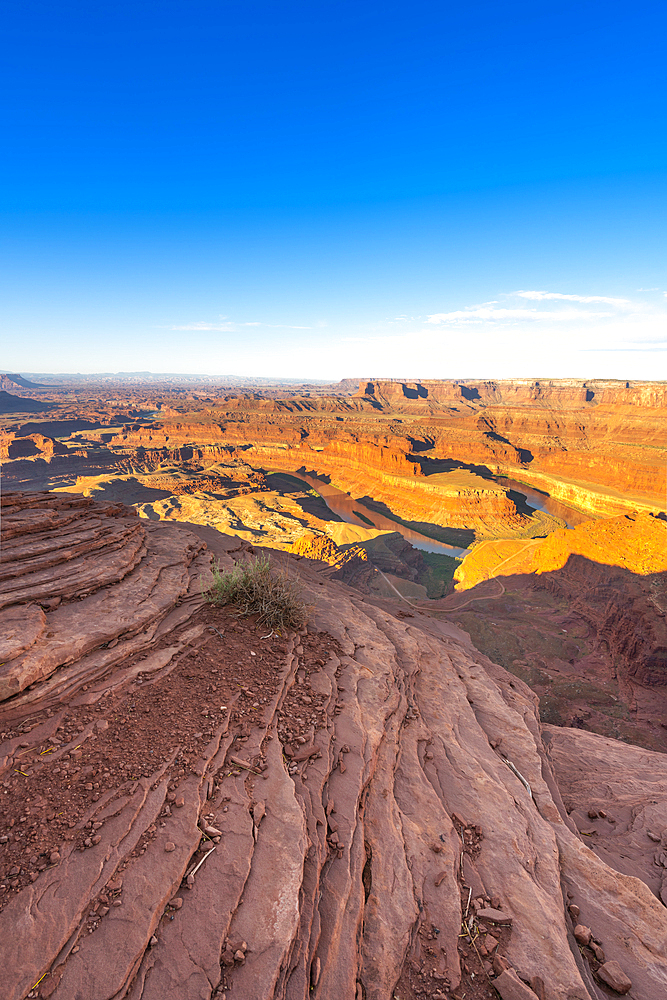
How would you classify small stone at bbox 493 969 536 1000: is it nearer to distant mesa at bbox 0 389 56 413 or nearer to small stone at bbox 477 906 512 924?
small stone at bbox 477 906 512 924

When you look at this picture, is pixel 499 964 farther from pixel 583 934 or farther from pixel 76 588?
pixel 76 588

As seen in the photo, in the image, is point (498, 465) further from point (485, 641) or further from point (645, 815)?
point (645, 815)

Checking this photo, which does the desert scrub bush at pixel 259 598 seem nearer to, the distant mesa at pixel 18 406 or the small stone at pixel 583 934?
the small stone at pixel 583 934

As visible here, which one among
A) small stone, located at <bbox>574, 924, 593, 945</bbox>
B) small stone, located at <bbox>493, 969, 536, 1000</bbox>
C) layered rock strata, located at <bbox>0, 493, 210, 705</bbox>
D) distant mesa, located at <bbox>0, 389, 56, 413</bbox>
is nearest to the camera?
small stone, located at <bbox>493, 969, 536, 1000</bbox>

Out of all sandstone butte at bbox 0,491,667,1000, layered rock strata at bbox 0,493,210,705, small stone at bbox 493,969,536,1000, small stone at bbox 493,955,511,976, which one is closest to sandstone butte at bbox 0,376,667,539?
layered rock strata at bbox 0,493,210,705

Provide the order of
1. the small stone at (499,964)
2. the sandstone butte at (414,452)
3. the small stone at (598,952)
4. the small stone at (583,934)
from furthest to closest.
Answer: the sandstone butte at (414,452) < the small stone at (583,934) < the small stone at (598,952) < the small stone at (499,964)

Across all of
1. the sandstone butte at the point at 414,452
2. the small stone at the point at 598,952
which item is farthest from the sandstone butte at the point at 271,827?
the sandstone butte at the point at 414,452

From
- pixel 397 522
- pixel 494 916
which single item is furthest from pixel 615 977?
pixel 397 522
